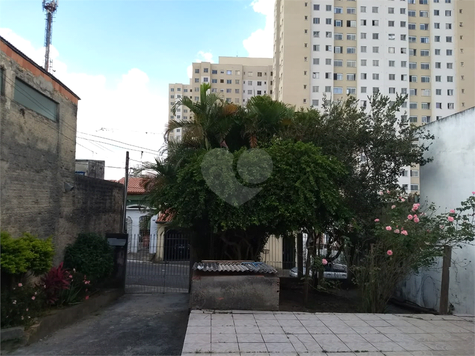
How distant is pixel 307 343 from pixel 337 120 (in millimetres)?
5857

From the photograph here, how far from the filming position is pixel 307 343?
457cm

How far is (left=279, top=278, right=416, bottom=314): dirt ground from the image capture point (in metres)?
7.60

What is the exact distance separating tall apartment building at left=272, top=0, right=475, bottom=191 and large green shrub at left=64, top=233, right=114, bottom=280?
1658 inches

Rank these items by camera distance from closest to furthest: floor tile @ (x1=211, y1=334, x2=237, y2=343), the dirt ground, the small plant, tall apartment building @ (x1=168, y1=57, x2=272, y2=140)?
floor tile @ (x1=211, y1=334, x2=237, y2=343), the small plant, the dirt ground, tall apartment building @ (x1=168, y1=57, x2=272, y2=140)

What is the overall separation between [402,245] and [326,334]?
8.28 ft

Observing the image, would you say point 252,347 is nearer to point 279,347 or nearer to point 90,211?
point 279,347

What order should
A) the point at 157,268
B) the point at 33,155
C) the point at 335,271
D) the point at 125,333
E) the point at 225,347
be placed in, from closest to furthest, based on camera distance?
the point at 225,347
the point at 125,333
the point at 33,155
the point at 335,271
the point at 157,268

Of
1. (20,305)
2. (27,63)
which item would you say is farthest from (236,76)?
(20,305)

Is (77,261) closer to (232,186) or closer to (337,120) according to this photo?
(232,186)

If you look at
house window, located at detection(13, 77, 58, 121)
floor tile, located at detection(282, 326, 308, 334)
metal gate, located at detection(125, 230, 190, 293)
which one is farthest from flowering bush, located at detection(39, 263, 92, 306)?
floor tile, located at detection(282, 326, 308, 334)

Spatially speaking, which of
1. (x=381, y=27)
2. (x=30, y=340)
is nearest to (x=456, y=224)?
(x=30, y=340)

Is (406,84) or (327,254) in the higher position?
(406,84)

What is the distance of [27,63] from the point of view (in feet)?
24.0

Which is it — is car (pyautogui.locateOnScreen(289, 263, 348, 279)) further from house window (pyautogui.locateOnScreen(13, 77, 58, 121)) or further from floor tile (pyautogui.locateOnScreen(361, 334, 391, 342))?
house window (pyautogui.locateOnScreen(13, 77, 58, 121))
